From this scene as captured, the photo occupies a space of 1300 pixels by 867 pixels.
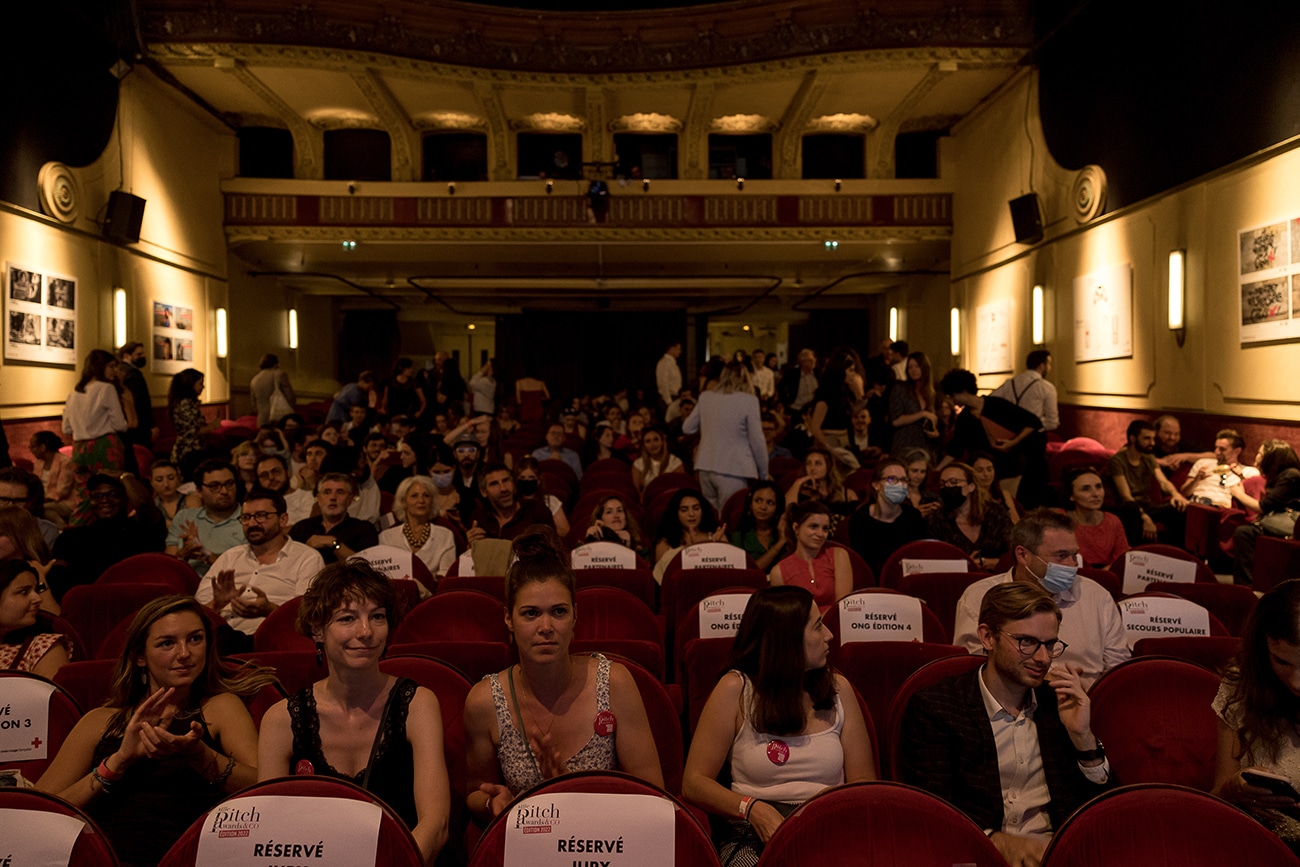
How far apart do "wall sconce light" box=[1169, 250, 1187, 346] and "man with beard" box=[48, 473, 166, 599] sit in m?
7.83

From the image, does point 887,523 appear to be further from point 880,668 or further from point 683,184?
point 683,184

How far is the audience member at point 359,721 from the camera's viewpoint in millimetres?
2391

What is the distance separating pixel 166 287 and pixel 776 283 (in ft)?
31.7

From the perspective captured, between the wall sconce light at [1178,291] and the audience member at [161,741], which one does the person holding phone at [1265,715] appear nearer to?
the audience member at [161,741]

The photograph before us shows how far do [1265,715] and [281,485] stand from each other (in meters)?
5.12

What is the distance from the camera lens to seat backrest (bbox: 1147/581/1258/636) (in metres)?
4.16

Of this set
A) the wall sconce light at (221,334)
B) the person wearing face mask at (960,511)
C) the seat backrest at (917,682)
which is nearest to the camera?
the seat backrest at (917,682)

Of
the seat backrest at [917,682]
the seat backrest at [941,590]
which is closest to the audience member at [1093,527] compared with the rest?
the seat backrest at [941,590]

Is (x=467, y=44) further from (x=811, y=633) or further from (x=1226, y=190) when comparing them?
(x=811, y=633)

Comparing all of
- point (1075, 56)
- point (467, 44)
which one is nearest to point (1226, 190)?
point (1075, 56)

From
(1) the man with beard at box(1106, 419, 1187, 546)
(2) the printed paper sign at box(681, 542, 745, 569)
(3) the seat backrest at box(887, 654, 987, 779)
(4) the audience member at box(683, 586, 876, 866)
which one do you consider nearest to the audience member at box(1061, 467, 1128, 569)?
(2) the printed paper sign at box(681, 542, 745, 569)

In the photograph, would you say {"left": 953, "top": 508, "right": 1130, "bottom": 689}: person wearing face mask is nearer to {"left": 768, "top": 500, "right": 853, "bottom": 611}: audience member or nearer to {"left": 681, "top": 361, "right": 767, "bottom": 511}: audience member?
{"left": 768, "top": 500, "right": 853, "bottom": 611}: audience member

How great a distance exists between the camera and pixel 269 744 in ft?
7.89

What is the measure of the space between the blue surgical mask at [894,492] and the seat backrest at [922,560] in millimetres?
417
